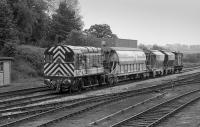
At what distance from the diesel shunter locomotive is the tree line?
11.2m

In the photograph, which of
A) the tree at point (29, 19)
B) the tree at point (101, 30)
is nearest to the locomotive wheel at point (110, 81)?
the tree at point (29, 19)

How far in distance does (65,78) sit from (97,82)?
16.1ft

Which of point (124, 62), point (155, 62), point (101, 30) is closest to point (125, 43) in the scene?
point (155, 62)

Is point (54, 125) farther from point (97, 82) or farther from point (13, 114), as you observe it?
point (97, 82)

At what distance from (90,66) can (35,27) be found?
25242 mm

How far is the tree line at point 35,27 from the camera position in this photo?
3753 centimetres

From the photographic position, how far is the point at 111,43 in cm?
4778

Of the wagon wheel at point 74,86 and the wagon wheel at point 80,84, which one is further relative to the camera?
the wagon wheel at point 80,84

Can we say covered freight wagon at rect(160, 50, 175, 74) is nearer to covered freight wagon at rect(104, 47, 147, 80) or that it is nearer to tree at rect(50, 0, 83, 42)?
covered freight wagon at rect(104, 47, 147, 80)

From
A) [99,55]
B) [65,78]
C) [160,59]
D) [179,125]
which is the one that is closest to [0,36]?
[99,55]

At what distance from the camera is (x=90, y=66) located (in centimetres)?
2627

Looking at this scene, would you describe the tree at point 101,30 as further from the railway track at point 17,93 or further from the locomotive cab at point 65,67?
the locomotive cab at point 65,67

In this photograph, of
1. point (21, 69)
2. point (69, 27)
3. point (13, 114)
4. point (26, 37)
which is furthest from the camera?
Answer: point (69, 27)

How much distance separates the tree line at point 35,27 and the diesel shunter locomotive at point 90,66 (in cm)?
1116
